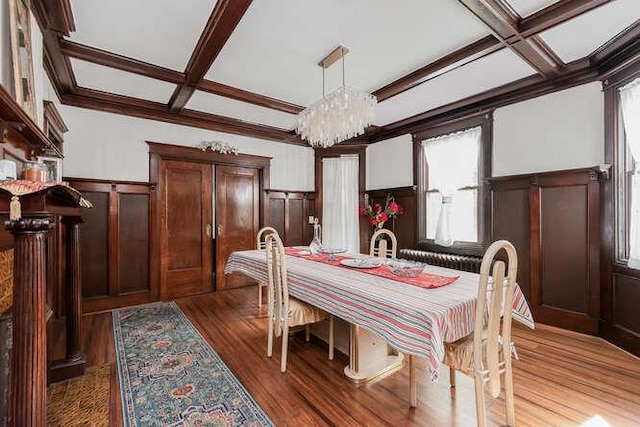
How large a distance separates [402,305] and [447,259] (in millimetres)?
2778

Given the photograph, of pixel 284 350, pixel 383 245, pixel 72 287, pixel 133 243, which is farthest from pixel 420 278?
pixel 133 243

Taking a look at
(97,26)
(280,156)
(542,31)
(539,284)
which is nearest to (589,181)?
(539,284)

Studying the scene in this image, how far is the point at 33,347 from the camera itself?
1.06m

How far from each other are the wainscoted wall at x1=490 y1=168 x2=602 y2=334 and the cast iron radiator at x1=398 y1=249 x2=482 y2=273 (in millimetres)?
485

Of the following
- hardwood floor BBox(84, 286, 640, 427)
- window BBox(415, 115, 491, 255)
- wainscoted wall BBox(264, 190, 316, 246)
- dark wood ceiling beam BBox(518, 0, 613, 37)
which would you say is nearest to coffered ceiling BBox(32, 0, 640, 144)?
dark wood ceiling beam BBox(518, 0, 613, 37)

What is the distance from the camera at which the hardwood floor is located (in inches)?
69.6

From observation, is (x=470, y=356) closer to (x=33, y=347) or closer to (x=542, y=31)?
(x=33, y=347)

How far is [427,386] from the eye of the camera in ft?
6.88

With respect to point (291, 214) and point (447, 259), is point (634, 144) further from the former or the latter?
point (291, 214)

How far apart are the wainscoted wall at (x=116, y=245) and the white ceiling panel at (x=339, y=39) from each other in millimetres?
2024

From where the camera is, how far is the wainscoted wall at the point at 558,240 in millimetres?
2854

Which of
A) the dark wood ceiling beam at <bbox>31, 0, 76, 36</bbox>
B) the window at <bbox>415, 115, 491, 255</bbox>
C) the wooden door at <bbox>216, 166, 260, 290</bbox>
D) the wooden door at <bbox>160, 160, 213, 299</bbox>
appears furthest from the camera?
the wooden door at <bbox>216, 166, 260, 290</bbox>

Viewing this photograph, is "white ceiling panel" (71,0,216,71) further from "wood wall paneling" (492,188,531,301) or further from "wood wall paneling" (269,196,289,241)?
"wood wall paneling" (492,188,531,301)

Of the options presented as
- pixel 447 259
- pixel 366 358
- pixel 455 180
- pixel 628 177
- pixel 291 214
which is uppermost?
pixel 455 180
